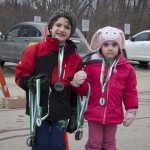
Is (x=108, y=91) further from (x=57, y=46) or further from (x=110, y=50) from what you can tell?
(x=57, y=46)

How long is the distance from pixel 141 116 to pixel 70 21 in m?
3.77

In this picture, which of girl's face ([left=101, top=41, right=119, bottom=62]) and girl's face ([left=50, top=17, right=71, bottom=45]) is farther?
girl's face ([left=101, top=41, right=119, bottom=62])

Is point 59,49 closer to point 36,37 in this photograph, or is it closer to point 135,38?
point 36,37

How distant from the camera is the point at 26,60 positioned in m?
3.61

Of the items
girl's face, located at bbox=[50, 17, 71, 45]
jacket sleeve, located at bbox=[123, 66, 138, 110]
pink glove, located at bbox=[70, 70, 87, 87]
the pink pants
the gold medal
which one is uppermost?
girl's face, located at bbox=[50, 17, 71, 45]

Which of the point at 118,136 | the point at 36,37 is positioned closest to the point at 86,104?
the point at 118,136

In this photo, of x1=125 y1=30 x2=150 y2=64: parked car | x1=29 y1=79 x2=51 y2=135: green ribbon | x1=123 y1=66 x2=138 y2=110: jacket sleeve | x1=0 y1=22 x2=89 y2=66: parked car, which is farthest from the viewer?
x1=125 y1=30 x2=150 y2=64: parked car

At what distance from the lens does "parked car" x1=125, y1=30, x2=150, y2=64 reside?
16.8 meters

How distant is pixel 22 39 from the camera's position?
42.5ft

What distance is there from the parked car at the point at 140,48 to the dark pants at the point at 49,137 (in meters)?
13.5

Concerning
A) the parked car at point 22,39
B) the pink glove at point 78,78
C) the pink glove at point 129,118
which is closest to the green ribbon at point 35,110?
the pink glove at point 78,78

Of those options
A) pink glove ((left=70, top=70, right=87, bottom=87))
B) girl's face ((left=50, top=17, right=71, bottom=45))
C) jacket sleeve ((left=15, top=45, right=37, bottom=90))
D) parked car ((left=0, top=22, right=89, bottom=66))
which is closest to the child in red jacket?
pink glove ((left=70, top=70, right=87, bottom=87))

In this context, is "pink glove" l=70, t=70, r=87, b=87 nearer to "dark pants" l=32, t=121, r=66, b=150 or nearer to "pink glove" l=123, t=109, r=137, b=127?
"dark pants" l=32, t=121, r=66, b=150

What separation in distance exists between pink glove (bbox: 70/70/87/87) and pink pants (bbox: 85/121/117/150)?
1.51 ft
